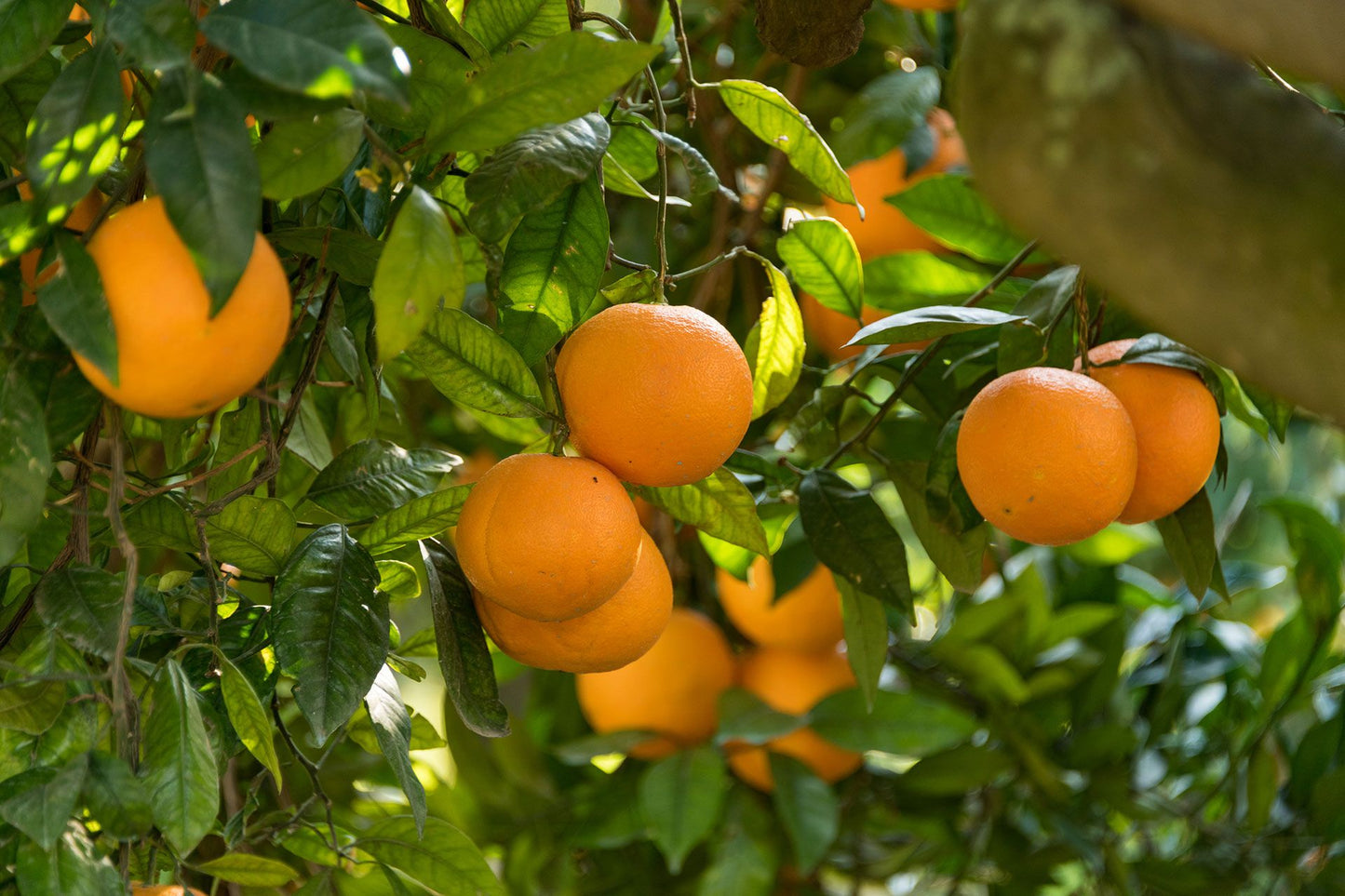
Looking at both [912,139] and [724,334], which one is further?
[912,139]

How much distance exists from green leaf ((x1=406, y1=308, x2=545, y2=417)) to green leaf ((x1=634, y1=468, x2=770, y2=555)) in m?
0.13

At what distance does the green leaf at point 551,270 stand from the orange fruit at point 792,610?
0.61 meters

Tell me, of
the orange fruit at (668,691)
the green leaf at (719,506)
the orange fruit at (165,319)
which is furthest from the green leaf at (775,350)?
the orange fruit at (668,691)

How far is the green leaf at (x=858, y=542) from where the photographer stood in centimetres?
86

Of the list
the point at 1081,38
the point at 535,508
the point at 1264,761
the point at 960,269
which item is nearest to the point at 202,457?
the point at 535,508

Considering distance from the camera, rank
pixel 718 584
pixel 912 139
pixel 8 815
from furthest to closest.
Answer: pixel 718 584, pixel 912 139, pixel 8 815

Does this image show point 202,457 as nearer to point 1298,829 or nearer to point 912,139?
point 912,139

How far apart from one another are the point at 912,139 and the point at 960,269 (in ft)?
0.77

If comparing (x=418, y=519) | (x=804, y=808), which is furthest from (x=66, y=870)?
(x=804, y=808)

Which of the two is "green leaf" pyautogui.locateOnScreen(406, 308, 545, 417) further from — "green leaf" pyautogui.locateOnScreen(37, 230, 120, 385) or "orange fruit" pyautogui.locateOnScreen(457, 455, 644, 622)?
"green leaf" pyautogui.locateOnScreen(37, 230, 120, 385)

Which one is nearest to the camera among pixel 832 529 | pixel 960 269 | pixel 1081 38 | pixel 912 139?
pixel 1081 38

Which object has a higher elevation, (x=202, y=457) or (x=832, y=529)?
(x=202, y=457)

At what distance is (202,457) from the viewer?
2.31ft

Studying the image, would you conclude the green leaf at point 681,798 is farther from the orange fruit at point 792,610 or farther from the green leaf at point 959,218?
the green leaf at point 959,218
